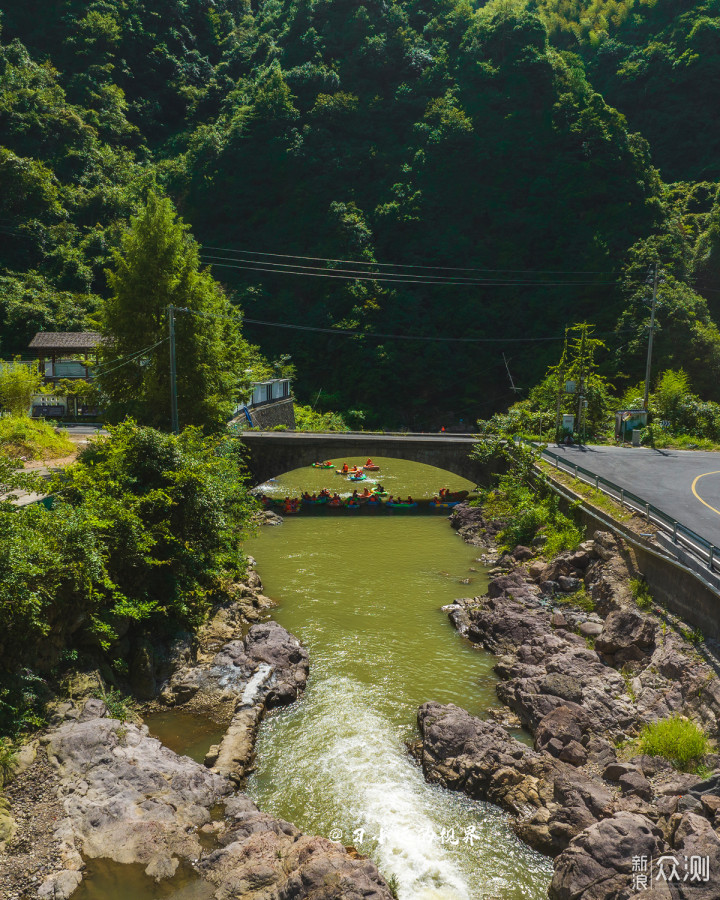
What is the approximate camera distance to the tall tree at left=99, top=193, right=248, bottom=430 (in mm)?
29812

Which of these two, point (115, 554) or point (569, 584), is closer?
point (115, 554)

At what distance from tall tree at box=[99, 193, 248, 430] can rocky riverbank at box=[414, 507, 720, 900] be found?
53.7ft

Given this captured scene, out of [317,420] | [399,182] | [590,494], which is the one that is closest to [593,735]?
[590,494]

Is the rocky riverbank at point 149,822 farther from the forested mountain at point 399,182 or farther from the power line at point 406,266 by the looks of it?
the power line at point 406,266

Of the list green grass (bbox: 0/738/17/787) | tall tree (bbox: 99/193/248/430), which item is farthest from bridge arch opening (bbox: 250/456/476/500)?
green grass (bbox: 0/738/17/787)

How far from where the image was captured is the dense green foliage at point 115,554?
45.5ft

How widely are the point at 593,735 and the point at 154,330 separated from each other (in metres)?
24.9

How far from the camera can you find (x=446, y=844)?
12.6m

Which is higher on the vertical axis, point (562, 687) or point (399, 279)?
point (399, 279)

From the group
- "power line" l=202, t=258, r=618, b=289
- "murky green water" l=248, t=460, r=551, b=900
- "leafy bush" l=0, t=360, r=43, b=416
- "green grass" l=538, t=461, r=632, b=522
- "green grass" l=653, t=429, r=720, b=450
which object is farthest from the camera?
"power line" l=202, t=258, r=618, b=289

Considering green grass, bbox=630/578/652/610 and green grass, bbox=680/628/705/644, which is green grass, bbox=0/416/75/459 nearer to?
green grass, bbox=630/578/652/610

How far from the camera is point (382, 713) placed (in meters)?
17.3

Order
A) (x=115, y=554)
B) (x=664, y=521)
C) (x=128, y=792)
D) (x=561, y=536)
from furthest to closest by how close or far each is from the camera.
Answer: (x=561, y=536), (x=664, y=521), (x=115, y=554), (x=128, y=792)

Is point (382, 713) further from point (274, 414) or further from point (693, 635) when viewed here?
point (274, 414)
